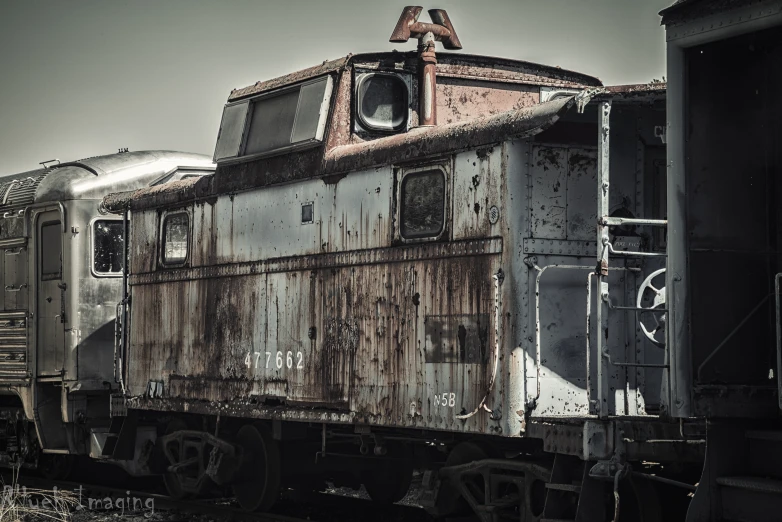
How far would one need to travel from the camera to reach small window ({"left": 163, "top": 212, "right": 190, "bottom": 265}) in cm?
1318

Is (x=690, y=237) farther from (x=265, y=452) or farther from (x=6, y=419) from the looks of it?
(x=6, y=419)

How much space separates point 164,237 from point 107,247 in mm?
2298

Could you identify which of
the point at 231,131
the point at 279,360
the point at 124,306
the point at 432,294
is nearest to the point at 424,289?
the point at 432,294

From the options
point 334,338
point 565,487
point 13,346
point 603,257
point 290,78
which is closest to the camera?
point 603,257

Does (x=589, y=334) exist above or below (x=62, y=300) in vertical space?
below

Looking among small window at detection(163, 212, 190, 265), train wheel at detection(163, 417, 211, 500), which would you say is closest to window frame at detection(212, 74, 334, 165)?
small window at detection(163, 212, 190, 265)

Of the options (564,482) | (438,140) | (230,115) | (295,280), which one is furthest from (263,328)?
(564,482)

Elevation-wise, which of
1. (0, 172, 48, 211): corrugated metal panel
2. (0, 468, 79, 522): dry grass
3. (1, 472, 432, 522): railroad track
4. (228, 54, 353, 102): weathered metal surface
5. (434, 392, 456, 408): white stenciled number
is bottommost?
(1, 472, 432, 522): railroad track

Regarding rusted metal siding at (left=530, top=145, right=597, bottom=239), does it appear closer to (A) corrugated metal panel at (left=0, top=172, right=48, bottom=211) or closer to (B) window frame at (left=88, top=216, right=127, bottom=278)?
(B) window frame at (left=88, top=216, right=127, bottom=278)

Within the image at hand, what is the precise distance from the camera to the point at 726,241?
7715 millimetres

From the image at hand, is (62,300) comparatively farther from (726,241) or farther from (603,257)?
(726,241)

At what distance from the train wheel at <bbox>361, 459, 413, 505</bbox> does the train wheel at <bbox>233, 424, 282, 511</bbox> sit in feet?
3.26

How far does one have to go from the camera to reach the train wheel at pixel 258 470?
1209cm

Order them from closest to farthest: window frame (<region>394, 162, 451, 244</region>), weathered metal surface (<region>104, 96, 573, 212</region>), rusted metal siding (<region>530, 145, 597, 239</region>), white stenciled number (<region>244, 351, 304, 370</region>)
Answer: weathered metal surface (<region>104, 96, 573, 212</region>), rusted metal siding (<region>530, 145, 597, 239</region>), window frame (<region>394, 162, 451, 244</region>), white stenciled number (<region>244, 351, 304, 370</region>)
